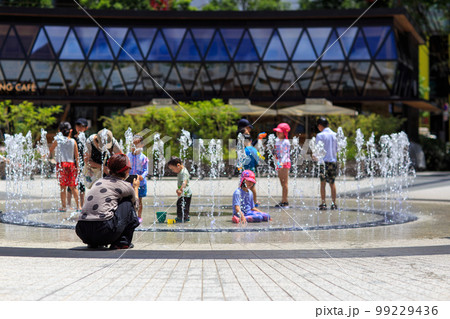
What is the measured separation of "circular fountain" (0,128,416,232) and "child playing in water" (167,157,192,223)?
23cm

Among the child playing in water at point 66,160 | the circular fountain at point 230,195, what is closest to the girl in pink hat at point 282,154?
the circular fountain at point 230,195

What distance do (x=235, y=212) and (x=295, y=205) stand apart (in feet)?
14.0

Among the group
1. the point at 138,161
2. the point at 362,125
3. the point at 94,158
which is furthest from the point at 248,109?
the point at 138,161

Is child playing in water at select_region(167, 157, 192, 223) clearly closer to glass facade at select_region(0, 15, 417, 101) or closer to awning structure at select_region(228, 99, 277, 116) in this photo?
awning structure at select_region(228, 99, 277, 116)

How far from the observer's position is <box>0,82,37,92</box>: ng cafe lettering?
3722cm

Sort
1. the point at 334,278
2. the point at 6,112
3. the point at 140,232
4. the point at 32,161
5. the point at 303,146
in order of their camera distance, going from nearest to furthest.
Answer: the point at 334,278 < the point at 140,232 < the point at 32,161 < the point at 6,112 < the point at 303,146

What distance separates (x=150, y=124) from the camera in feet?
102

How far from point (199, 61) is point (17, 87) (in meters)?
10.5

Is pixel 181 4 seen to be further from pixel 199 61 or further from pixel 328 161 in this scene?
pixel 328 161

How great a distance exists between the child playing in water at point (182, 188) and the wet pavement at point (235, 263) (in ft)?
1.23

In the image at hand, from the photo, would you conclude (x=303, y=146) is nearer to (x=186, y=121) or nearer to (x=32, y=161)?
(x=186, y=121)

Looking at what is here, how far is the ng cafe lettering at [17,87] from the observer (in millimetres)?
37219

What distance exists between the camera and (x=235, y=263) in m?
7.01
